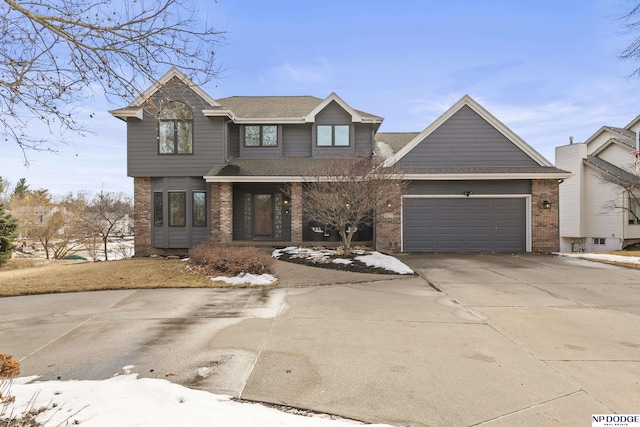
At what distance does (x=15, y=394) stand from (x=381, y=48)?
16296 millimetres

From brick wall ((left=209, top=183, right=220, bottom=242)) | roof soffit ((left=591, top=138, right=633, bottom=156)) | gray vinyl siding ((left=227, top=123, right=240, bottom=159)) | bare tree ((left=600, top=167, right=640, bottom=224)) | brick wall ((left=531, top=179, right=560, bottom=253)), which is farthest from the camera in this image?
roof soffit ((left=591, top=138, right=633, bottom=156))

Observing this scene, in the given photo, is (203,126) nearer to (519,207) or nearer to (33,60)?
(33,60)

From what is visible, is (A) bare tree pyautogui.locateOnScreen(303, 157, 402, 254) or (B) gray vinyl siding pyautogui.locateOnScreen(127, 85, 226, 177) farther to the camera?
(B) gray vinyl siding pyautogui.locateOnScreen(127, 85, 226, 177)

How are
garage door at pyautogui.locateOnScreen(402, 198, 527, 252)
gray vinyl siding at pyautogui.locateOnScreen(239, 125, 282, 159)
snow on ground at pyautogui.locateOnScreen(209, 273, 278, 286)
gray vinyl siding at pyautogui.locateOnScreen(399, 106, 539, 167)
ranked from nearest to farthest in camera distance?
snow on ground at pyautogui.locateOnScreen(209, 273, 278, 286)
garage door at pyautogui.locateOnScreen(402, 198, 527, 252)
gray vinyl siding at pyautogui.locateOnScreen(399, 106, 539, 167)
gray vinyl siding at pyautogui.locateOnScreen(239, 125, 282, 159)

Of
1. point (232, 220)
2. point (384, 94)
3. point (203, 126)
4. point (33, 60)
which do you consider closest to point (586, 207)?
point (384, 94)

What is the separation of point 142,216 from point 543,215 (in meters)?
17.9

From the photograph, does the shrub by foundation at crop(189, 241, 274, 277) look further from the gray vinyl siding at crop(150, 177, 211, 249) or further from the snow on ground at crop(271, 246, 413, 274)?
the gray vinyl siding at crop(150, 177, 211, 249)

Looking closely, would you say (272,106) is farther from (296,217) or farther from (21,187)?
(21,187)

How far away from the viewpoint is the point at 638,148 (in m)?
17.1

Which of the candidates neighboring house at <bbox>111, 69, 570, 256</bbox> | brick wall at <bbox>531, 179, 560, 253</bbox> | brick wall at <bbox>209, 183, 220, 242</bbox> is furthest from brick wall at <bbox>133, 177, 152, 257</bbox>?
brick wall at <bbox>531, 179, 560, 253</bbox>

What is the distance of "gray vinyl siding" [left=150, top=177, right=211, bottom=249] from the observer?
1662 cm

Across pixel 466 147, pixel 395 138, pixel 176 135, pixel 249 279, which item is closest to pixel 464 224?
pixel 466 147

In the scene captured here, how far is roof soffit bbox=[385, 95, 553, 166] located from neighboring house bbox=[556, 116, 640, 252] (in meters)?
8.02

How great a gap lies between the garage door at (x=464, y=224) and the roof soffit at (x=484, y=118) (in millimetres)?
1972
